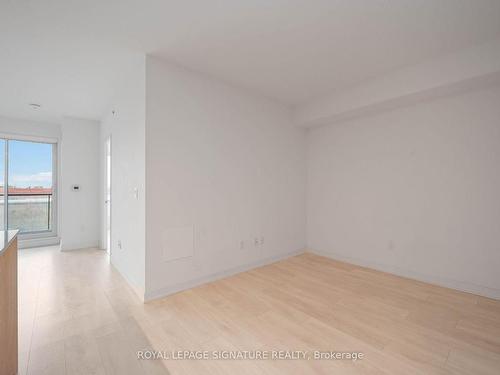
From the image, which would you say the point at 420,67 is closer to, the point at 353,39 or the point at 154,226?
the point at 353,39

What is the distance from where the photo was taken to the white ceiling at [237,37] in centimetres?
186

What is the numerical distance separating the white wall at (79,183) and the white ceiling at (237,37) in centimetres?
148

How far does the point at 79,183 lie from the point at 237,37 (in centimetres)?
449

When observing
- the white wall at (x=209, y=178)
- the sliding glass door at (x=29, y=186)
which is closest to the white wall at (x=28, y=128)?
the sliding glass door at (x=29, y=186)

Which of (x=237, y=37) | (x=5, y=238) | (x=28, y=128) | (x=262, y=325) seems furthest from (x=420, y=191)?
(x=28, y=128)

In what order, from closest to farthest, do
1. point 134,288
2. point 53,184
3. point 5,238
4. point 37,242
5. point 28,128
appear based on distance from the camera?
1. point 5,238
2. point 134,288
3. point 28,128
4. point 37,242
5. point 53,184

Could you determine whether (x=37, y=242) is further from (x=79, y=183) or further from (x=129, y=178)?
(x=129, y=178)

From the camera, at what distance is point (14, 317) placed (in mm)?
1517

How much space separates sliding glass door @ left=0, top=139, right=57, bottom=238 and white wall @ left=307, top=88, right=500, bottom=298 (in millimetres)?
5935

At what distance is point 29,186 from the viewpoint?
4.82 m

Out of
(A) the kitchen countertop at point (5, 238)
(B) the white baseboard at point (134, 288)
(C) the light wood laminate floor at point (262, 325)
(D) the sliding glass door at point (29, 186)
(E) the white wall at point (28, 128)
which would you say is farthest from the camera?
(D) the sliding glass door at point (29, 186)

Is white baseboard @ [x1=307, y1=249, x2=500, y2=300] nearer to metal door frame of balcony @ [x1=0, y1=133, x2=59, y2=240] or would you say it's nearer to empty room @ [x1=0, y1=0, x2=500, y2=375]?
empty room @ [x1=0, y1=0, x2=500, y2=375]

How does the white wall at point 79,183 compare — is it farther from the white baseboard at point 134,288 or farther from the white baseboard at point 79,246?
the white baseboard at point 134,288

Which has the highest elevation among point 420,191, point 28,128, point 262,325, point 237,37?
point 237,37
